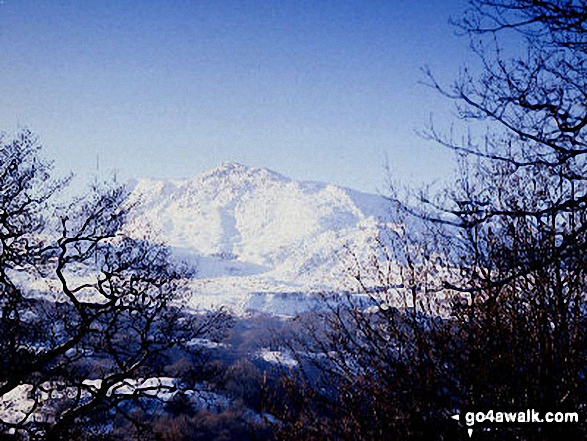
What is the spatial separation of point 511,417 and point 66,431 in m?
8.65

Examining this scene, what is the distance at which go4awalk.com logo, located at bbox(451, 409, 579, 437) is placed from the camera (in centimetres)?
292

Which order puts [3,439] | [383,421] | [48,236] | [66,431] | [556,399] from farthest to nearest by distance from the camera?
[48,236] → [66,431] → [3,439] → [383,421] → [556,399]

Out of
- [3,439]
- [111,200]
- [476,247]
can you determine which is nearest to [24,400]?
[3,439]

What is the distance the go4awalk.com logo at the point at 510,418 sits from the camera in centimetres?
292

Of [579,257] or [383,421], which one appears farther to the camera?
[383,421]

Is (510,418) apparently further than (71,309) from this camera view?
No

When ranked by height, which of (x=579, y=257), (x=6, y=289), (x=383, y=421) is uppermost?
(x=579, y=257)

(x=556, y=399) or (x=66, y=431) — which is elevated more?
(x=556, y=399)

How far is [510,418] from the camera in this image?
3.05m

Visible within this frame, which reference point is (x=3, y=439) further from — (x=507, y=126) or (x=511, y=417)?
(x=507, y=126)

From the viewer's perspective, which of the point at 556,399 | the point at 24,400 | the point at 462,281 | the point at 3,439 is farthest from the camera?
the point at 24,400

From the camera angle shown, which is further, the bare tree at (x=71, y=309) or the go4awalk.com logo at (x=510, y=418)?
the bare tree at (x=71, y=309)

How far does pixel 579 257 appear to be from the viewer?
3311 mm

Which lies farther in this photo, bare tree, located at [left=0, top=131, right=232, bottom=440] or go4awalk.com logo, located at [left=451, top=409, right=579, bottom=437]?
bare tree, located at [left=0, top=131, right=232, bottom=440]
